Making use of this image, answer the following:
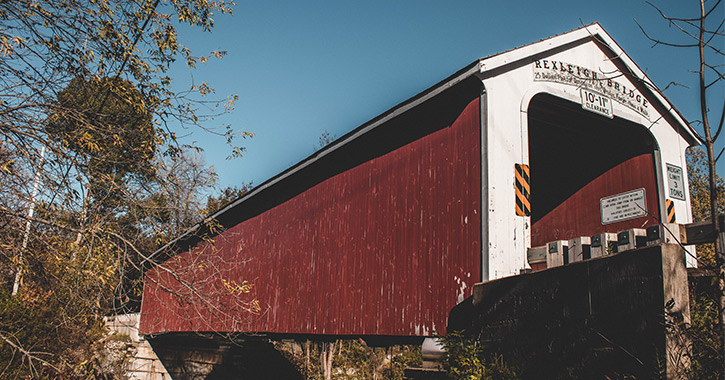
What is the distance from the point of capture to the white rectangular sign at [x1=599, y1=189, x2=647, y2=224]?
25.2 ft

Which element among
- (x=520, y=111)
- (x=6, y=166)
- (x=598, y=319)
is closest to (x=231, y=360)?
(x=6, y=166)

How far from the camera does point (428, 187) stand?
7297mm

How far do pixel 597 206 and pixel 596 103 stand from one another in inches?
71.8

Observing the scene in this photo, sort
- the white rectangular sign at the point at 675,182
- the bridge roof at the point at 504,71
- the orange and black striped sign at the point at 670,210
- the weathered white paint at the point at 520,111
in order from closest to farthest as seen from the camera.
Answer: the weathered white paint at the point at 520,111
the bridge roof at the point at 504,71
the orange and black striped sign at the point at 670,210
the white rectangular sign at the point at 675,182

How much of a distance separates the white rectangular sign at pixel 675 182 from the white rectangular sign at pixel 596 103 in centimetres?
134

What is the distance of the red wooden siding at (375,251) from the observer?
21.4 feet

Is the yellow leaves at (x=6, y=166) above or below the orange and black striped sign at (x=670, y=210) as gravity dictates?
below

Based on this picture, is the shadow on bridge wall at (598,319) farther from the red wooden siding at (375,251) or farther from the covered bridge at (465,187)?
the red wooden siding at (375,251)

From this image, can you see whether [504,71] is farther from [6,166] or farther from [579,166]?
[6,166]

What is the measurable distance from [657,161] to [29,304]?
12.9 metres

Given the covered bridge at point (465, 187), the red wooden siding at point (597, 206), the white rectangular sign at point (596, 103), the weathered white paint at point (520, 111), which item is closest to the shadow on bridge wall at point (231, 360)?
the covered bridge at point (465, 187)

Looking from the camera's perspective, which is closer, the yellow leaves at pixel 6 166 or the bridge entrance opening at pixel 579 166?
the yellow leaves at pixel 6 166

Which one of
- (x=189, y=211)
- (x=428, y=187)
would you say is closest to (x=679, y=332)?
(x=428, y=187)

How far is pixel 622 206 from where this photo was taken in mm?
7961
